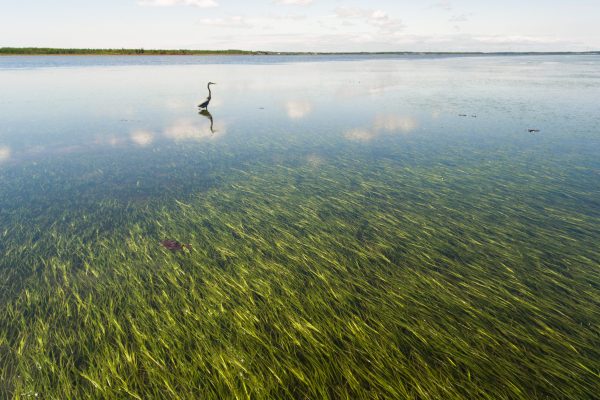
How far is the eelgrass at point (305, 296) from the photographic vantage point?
10.2 ft

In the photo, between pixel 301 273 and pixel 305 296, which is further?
pixel 301 273

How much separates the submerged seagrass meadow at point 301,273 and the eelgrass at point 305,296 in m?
0.02

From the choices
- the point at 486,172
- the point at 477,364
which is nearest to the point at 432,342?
the point at 477,364

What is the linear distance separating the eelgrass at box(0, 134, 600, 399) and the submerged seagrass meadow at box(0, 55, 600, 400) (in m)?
0.02

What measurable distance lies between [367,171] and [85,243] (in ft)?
23.2

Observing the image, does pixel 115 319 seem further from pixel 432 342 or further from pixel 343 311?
pixel 432 342

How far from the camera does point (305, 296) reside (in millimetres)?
4219

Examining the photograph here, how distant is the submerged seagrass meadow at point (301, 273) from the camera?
314cm

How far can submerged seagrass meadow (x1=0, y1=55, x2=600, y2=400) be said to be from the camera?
10.3 ft

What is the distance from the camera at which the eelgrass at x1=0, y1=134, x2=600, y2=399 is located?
3096 millimetres

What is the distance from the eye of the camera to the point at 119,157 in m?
10.4

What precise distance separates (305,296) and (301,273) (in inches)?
20.8

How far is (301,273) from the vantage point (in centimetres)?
471

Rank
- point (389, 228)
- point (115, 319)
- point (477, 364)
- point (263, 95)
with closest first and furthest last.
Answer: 1. point (477, 364)
2. point (115, 319)
3. point (389, 228)
4. point (263, 95)
